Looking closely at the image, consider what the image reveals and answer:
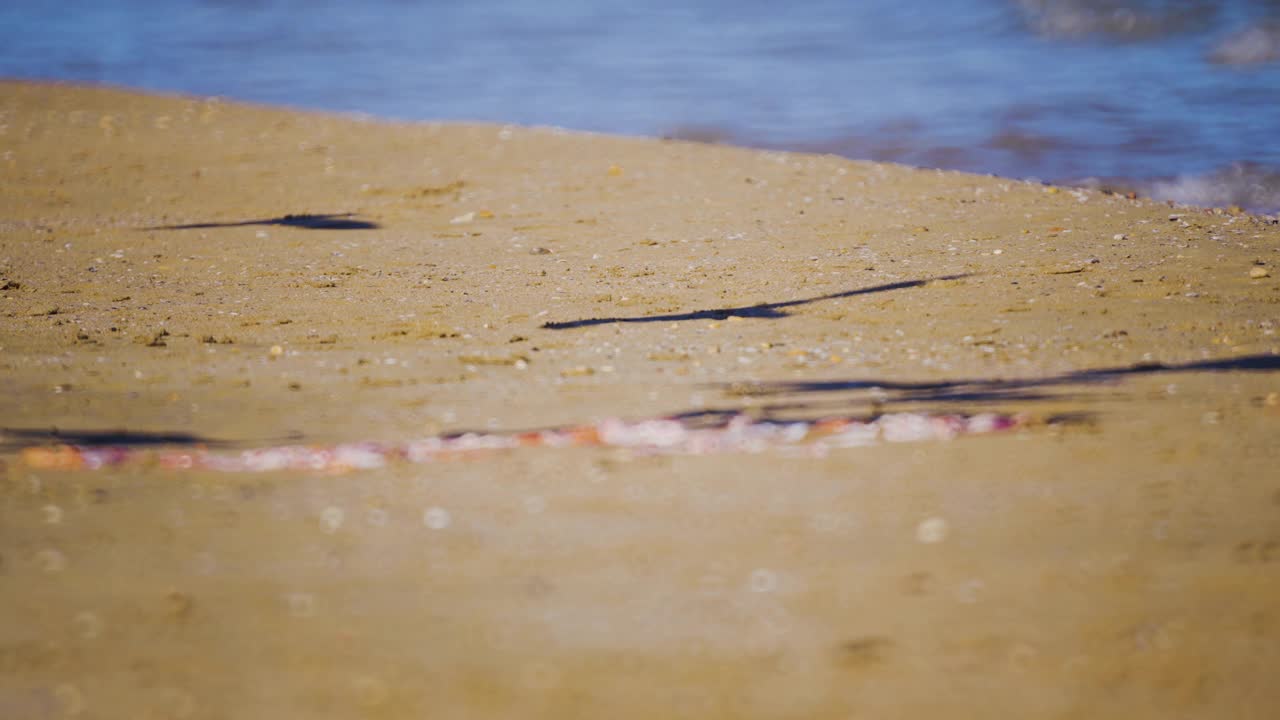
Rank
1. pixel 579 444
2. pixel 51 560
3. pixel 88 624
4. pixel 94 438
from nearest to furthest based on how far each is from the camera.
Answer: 1. pixel 88 624
2. pixel 51 560
3. pixel 579 444
4. pixel 94 438

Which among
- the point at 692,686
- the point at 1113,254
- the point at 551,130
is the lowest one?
the point at 692,686

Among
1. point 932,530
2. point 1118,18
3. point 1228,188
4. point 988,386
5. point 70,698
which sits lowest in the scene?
point 70,698

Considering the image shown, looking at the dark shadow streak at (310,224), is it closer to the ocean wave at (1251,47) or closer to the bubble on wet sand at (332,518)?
the bubble on wet sand at (332,518)

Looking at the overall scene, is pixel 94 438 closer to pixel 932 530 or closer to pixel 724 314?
pixel 932 530

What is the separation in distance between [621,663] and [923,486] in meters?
1.26

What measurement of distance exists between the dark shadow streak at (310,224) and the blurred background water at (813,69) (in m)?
6.05

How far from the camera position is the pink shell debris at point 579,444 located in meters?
3.88

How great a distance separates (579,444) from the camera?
3982 mm

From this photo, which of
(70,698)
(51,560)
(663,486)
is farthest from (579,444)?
(70,698)

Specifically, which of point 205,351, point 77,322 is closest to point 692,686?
point 205,351

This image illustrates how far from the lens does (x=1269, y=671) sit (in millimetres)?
2557

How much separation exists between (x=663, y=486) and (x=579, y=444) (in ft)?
1.49

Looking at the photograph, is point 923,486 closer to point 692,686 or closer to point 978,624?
point 978,624

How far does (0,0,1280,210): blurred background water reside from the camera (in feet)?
45.0
